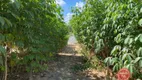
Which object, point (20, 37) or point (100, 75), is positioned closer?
point (20, 37)

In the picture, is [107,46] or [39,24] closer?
[39,24]

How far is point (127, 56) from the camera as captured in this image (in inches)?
99.8

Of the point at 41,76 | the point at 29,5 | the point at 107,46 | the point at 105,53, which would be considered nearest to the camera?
the point at 29,5

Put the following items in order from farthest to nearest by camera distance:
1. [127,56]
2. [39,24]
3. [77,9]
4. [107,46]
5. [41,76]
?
[77,9] → [41,76] → [107,46] → [39,24] → [127,56]

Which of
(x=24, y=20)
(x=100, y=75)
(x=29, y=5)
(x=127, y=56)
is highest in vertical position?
(x=29, y=5)

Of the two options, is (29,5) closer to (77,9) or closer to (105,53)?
(105,53)

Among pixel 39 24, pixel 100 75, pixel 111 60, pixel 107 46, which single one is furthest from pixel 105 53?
pixel 111 60

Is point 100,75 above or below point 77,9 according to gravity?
below

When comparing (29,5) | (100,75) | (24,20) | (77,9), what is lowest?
(100,75)

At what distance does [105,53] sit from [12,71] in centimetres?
260

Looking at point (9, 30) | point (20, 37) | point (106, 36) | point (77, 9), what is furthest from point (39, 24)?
point (77, 9)

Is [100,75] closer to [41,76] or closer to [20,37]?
[41,76]

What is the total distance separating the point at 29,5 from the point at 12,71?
2.45 m

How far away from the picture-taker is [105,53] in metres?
5.25
